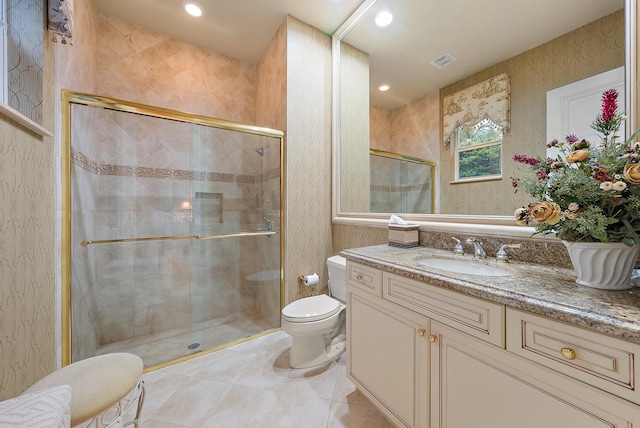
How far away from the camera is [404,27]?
1.76 meters

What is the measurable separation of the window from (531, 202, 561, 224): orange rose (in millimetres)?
597

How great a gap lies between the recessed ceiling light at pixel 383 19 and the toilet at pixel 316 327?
6.20 feet

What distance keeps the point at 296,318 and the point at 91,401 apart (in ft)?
3.30

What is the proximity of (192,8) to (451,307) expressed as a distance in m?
2.83

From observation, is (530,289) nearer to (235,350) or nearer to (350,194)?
(350,194)

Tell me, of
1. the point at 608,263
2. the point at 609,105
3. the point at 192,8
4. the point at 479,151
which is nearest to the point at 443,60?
the point at 479,151

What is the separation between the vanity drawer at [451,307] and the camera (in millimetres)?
755

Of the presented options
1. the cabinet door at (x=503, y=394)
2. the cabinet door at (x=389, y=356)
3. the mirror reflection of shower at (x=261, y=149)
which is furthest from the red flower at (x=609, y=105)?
the mirror reflection of shower at (x=261, y=149)

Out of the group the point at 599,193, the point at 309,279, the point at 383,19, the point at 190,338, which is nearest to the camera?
the point at 599,193

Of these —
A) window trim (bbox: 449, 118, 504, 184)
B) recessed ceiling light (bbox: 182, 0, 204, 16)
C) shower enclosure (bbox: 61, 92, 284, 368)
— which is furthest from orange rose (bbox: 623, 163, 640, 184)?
recessed ceiling light (bbox: 182, 0, 204, 16)

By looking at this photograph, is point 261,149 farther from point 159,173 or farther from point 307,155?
point 159,173

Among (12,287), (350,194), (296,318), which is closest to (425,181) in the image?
(350,194)

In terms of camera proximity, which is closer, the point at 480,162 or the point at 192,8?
the point at 480,162

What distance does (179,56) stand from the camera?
2.41 metres
